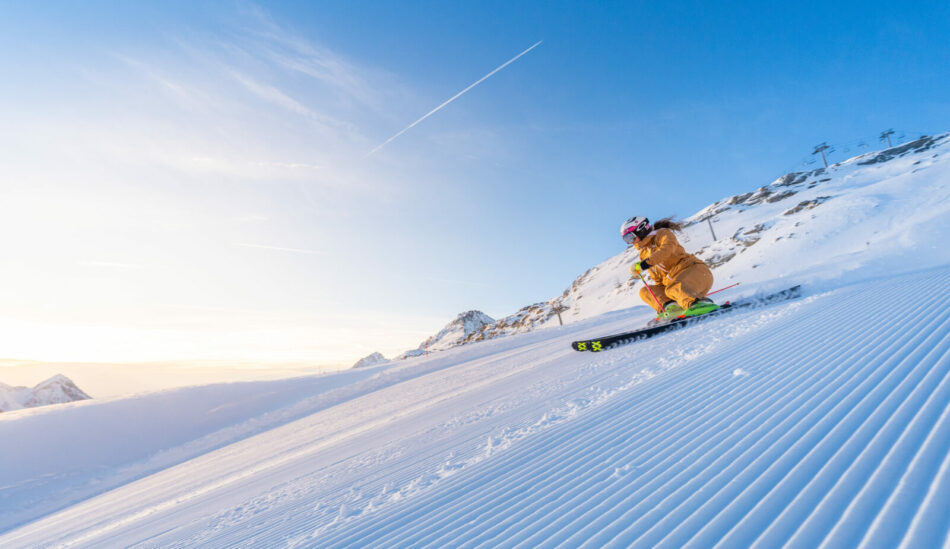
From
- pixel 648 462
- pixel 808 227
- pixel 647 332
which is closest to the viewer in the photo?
pixel 648 462

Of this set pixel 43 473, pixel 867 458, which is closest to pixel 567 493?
pixel 867 458

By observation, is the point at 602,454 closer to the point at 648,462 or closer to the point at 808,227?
the point at 648,462

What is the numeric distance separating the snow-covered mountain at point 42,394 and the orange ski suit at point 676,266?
21.6 m

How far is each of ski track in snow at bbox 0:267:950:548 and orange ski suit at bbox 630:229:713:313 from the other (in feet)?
4.66

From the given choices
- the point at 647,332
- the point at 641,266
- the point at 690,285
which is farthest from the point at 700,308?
the point at 641,266

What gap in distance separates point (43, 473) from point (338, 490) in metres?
10.1

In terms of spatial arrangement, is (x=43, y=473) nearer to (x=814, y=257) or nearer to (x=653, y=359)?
(x=653, y=359)

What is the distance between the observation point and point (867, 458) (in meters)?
2.15

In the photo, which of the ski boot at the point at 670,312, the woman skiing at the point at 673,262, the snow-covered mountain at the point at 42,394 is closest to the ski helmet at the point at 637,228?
the woman skiing at the point at 673,262

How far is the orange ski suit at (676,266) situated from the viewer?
8781mm

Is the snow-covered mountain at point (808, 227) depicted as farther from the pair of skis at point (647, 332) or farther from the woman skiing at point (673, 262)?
the pair of skis at point (647, 332)

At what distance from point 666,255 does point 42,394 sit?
25701 mm

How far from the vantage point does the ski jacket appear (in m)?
8.75

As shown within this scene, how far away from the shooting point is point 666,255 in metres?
8.76
